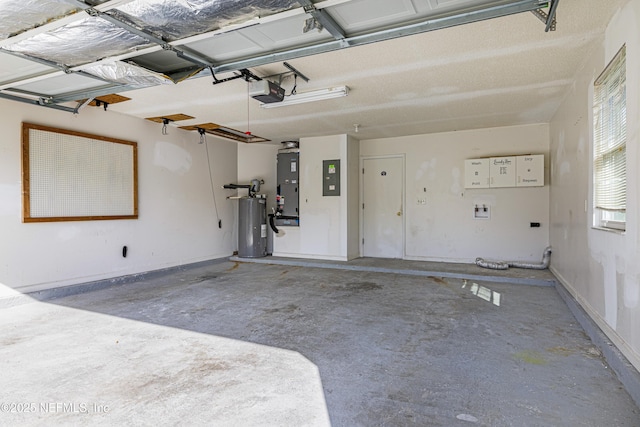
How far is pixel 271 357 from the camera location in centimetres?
263

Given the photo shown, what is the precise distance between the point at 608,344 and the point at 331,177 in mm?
4981

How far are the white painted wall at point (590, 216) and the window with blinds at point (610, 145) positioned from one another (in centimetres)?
11

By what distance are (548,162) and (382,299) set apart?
3.90m

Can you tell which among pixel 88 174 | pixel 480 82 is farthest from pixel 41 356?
pixel 480 82

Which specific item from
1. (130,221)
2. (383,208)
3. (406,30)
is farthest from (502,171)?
(130,221)

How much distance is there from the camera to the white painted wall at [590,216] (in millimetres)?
2230

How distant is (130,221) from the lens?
17.8ft

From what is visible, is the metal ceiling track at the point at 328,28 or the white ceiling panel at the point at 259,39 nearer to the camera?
the metal ceiling track at the point at 328,28

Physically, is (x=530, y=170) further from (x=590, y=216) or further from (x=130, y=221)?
(x=130, y=221)

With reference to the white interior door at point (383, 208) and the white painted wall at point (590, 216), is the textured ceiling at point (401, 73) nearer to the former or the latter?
the white painted wall at point (590, 216)

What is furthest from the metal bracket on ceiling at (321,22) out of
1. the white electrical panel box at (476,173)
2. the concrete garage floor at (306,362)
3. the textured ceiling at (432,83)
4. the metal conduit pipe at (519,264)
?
the metal conduit pipe at (519,264)

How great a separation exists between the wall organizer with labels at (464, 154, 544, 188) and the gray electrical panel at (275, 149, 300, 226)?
10.9ft

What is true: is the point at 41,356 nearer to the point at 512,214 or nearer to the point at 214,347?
the point at 214,347

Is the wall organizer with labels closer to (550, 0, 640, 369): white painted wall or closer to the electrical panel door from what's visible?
(550, 0, 640, 369): white painted wall
